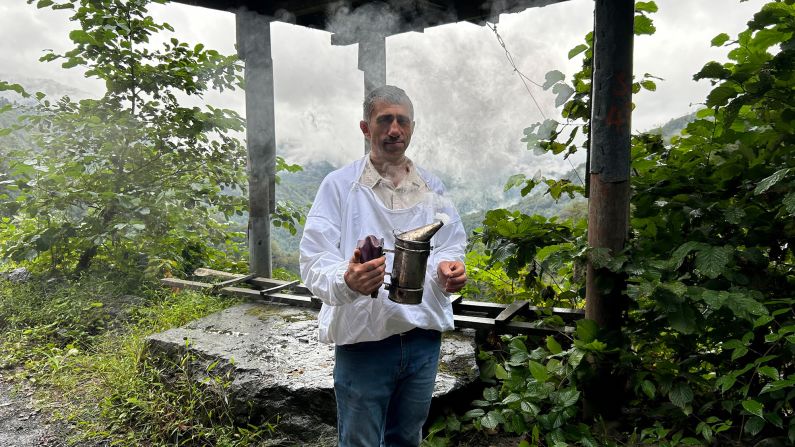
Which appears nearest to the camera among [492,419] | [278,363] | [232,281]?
[492,419]

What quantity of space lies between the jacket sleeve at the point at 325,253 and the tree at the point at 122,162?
13.9ft

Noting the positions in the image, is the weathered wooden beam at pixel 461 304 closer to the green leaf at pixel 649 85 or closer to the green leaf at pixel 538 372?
the green leaf at pixel 538 372

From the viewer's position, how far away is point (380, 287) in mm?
2059

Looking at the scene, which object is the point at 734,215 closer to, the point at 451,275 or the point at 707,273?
the point at 707,273

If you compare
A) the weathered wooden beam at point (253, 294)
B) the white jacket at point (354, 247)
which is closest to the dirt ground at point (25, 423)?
the weathered wooden beam at point (253, 294)

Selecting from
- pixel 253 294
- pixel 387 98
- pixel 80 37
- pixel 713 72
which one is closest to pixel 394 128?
pixel 387 98

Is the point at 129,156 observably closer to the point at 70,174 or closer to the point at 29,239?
the point at 70,174

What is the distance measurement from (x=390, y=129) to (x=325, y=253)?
0.56 metres

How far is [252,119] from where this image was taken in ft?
20.1

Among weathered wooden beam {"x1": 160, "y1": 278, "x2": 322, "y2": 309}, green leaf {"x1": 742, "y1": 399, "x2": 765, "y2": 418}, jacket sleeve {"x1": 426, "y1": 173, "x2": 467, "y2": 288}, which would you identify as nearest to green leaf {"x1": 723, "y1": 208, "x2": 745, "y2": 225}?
green leaf {"x1": 742, "y1": 399, "x2": 765, "y2": 418}

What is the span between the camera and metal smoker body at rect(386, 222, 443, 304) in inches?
78.3

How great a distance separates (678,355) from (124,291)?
562 centimetres

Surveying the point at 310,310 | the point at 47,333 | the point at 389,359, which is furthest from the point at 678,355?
the point at 47,333

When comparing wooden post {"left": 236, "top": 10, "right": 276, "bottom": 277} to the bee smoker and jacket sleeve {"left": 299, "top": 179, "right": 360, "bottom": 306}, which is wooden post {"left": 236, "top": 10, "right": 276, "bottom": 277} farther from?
the bee smoker
